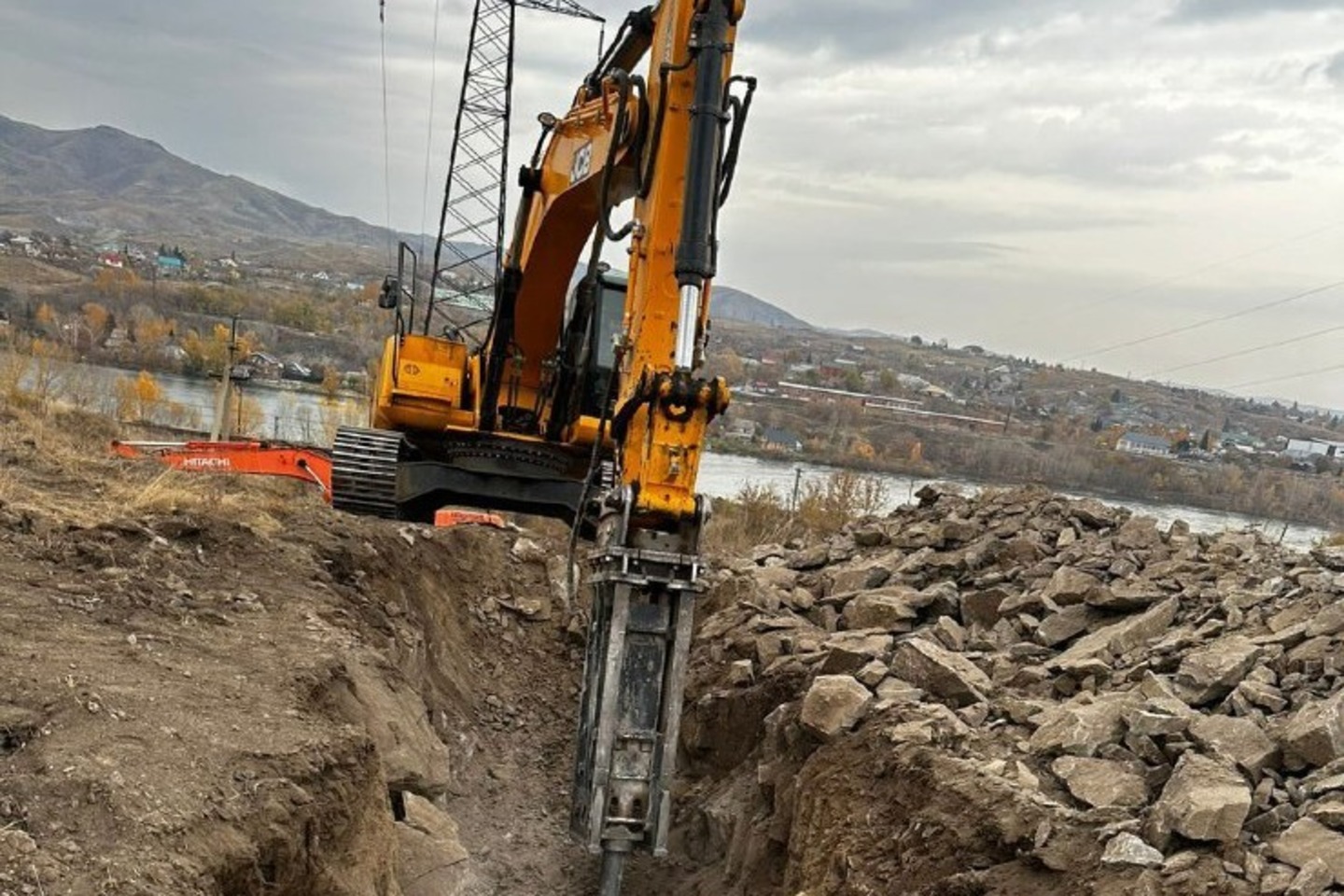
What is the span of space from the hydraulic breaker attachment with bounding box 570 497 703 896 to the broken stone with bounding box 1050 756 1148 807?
206 cm

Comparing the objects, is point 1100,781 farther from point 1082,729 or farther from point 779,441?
point 779,441

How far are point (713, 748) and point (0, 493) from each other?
19.9ft

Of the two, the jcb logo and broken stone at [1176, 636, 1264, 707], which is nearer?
broken stone at [1176, 636, 1264, 707]

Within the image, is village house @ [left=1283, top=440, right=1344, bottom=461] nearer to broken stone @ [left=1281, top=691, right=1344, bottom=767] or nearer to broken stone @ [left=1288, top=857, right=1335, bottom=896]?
broken stone @ [left=1281, top=691, right=1344, bottom=767]

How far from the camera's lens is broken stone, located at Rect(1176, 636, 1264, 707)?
6.26 metres

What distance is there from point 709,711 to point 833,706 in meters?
2.00

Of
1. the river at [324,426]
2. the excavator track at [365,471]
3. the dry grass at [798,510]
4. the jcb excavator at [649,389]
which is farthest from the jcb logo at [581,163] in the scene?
the river at [324,426]

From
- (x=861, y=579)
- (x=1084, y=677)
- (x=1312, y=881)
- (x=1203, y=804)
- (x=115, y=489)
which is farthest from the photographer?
(x=861, y=579)

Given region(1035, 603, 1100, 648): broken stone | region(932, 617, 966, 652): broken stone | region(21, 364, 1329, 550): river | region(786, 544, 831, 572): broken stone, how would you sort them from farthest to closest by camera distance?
region(21, 364, 1329, 550): river → region(786, 544, 831, 572): broken stone → region(932, 617, 966, 652): broken stone → region(1035, 603, 1100, 648): broken stone

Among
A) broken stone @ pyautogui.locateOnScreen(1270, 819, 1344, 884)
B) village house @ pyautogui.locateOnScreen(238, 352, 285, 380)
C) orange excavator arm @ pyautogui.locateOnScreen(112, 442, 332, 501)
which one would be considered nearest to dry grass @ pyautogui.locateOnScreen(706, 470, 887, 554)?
orange excavator arm @ pyautogui.locateOnScreen(112, 442, 332, 501)

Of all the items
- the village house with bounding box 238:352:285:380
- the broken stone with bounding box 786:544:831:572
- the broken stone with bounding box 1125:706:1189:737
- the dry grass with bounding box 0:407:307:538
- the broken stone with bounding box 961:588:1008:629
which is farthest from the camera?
the village house with bounding box 238:352:285:380

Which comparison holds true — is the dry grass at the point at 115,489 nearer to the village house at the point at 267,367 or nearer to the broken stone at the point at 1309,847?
the broken stone at the point at 1309,847

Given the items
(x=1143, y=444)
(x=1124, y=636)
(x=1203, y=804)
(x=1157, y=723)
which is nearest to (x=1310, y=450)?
(x=1143, y=444)

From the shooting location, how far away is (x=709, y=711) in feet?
29.1
